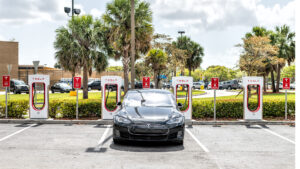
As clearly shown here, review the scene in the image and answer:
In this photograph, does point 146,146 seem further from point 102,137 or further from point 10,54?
point 10,54

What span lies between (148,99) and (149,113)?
1.22m

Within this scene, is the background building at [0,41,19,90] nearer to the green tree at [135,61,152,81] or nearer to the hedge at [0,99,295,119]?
the green tree at [135,61,152,81]

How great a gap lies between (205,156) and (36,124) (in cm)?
743

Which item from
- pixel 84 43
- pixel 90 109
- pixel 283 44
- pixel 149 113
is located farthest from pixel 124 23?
pixel 283 44

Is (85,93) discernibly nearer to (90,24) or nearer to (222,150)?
(90,24)

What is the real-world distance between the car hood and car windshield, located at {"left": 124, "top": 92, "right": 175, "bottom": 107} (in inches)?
14.2

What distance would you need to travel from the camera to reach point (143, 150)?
7.49 metres

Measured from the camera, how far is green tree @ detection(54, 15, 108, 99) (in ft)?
76.8

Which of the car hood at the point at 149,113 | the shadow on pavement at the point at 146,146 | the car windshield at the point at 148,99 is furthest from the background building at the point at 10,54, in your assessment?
the shadow on pavement at the point at 146,146

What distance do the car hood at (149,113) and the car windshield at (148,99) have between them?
361 millimetres

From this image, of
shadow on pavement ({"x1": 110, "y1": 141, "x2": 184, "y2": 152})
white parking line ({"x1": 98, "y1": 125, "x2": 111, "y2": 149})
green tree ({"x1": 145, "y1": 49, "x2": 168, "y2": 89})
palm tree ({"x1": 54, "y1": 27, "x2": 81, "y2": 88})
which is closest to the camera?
shadow on pavement ({"x1": 110, "y1": 141, "x2": 184, "y2": 152})

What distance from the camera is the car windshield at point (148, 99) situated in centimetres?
890

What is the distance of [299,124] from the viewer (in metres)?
5.24

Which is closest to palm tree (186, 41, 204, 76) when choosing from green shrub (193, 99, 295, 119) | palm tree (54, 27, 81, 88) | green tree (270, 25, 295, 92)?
green tree (270, 25, 295, 92)
